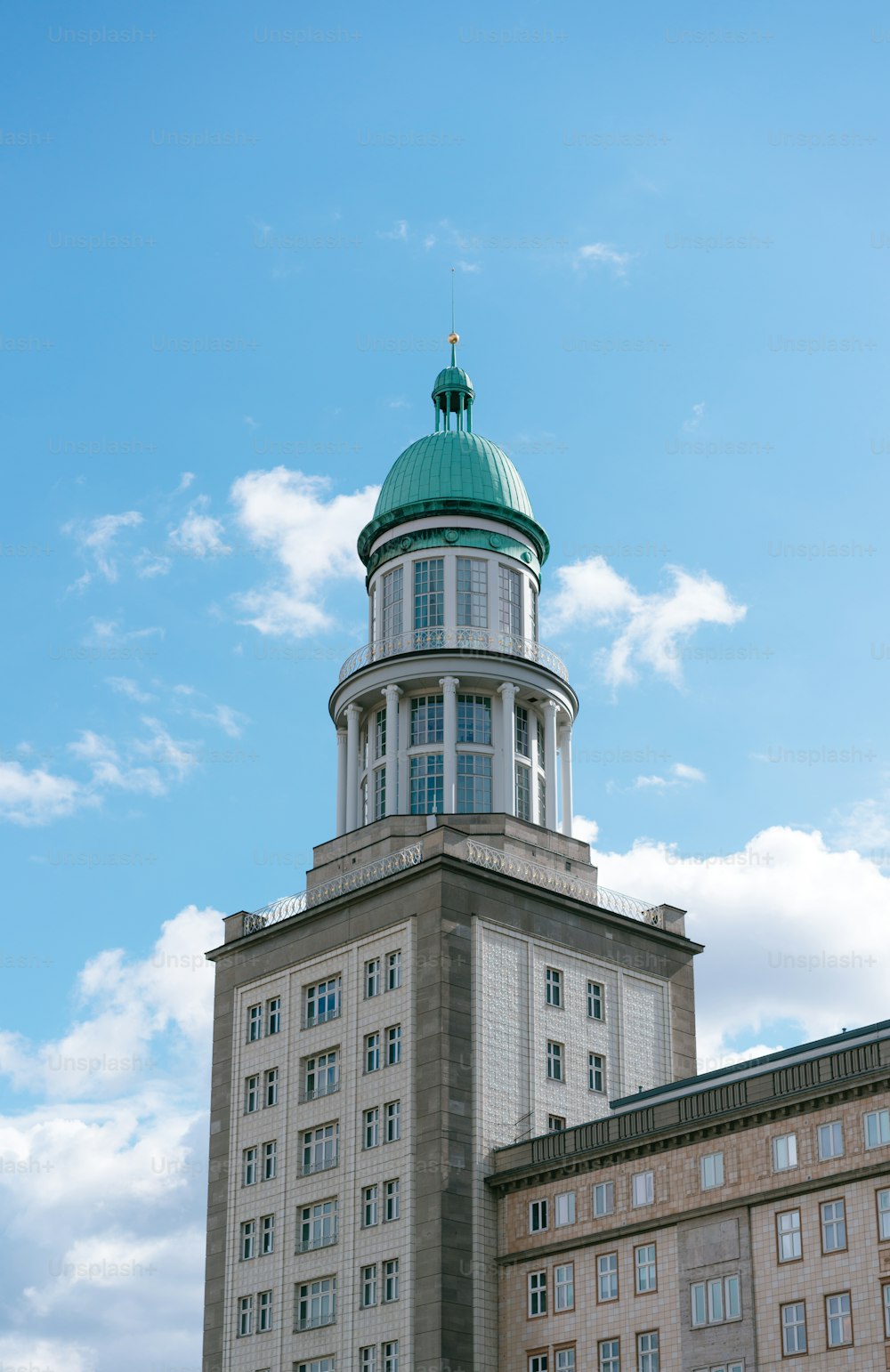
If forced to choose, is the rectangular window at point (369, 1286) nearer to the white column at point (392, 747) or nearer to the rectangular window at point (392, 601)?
the white column at point (392, 747)

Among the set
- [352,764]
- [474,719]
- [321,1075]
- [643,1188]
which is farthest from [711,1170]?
[352,764]

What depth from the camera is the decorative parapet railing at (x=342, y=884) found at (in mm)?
79875

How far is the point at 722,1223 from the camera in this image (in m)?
65.8

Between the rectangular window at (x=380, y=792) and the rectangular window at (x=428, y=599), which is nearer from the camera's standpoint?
the rectangular window at (x=380, y=792)

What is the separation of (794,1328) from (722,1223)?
457 cm

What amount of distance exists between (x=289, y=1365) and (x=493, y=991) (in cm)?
1582

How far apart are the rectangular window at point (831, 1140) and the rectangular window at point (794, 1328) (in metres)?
4.61

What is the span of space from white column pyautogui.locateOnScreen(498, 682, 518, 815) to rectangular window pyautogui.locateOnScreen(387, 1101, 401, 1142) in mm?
14464

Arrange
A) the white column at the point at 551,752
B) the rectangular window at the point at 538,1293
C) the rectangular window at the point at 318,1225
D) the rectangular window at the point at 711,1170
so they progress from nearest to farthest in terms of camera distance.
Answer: the rectangular window at the point at 711,1170, the rectangular window at the point at 538,1293, the rectangular window at the point at 318,1225, the white column at the point at 551,752

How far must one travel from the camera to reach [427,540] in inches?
3551

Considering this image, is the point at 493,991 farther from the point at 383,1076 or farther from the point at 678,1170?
the point at 678,1170

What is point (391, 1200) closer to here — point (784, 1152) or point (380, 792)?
point (784, 1152)

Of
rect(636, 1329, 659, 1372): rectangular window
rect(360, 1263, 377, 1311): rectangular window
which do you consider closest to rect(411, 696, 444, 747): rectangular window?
rect(360, 1263, 377, 1311): rectangular window

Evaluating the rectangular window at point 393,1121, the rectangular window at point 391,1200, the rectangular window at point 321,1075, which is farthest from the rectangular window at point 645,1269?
the rectangular window at point 321,1075
